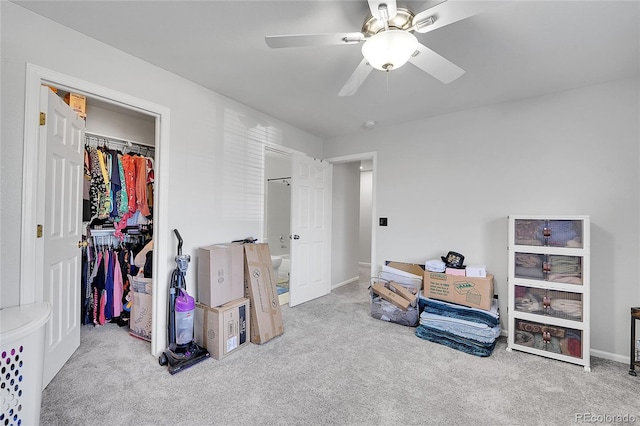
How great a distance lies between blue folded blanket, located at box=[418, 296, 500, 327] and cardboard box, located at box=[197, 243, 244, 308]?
196 centimetres

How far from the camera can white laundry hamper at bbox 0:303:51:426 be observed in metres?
1.29

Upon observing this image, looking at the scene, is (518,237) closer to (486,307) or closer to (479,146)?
(486,307)

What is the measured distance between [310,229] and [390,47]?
2770 millimetres

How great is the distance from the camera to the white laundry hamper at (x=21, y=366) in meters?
1.29

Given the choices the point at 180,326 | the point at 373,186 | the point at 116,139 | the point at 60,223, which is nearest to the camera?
the point at 60,223

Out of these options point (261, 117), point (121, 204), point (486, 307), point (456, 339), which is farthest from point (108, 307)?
point (486, 307)

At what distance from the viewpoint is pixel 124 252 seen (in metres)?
3.09

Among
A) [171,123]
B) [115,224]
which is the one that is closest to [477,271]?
[171,123]

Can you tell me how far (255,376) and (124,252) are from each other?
7.13ft

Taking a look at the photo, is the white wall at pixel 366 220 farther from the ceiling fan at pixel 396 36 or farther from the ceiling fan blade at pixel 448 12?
the ceiling fan blade at pixel 448 12

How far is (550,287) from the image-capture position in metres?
2.41

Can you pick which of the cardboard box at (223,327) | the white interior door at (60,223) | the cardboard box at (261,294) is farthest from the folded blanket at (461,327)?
the white interior door at (60,223)

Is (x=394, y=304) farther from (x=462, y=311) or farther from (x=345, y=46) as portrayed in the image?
(x=345, y=46)

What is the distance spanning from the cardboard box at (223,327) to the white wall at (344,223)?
2.17 metres
